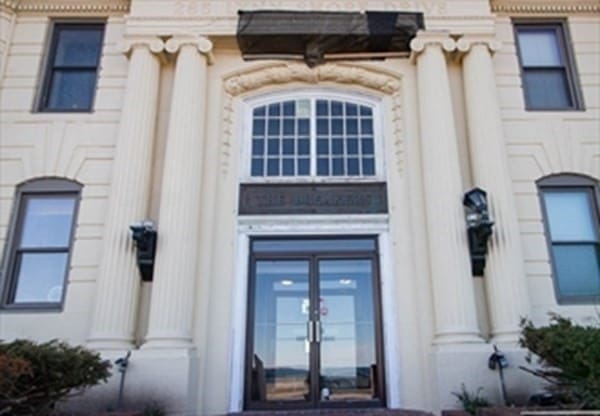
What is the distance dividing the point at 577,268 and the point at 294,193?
4.74 metres

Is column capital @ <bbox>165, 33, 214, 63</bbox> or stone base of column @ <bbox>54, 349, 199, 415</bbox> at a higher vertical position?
column capital @ <bbox>165, 33, 214, 63</bbox>

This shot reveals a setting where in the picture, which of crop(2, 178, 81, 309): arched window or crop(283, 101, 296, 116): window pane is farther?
crop(283, 101, 296, 116): window pane

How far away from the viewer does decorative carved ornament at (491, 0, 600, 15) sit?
9.91 metres

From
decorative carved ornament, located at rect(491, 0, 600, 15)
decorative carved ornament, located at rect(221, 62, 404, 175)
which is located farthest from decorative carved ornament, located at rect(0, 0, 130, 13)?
decorative carved ornament, located at rect(491, 0, 600, 15)

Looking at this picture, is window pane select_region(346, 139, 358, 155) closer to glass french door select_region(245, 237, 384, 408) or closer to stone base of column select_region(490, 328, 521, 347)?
glass french door select_region(245, 237, 384, 408)

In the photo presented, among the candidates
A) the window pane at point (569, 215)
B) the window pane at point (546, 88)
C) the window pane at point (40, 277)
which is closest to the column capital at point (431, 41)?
the window pane at point (546, 88)


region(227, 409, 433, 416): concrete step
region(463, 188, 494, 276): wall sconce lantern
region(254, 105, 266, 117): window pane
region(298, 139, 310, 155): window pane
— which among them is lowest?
region(227, 409, 433, 416): concrete step

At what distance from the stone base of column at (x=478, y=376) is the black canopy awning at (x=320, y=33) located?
5228 mm

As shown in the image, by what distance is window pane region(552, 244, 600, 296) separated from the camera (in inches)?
328

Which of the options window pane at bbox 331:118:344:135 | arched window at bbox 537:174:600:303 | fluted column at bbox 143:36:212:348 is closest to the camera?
fluted column at bbox 143:36:212:348

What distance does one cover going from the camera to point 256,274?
334 inches

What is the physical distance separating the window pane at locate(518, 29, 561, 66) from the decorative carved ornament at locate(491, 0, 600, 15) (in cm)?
36

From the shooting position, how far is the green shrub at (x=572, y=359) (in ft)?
16.7

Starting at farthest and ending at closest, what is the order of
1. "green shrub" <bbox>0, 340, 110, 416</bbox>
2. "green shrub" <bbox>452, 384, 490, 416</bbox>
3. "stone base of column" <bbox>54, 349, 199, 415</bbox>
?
1. "stone base of column" <bbox>54, 349, 199, 415</bbox>
2. "green shrub" <bbox>452, 384, 490, 416</bbox>
3. "green shrub" <bbox>0, 340, 110, 416</bbox>
